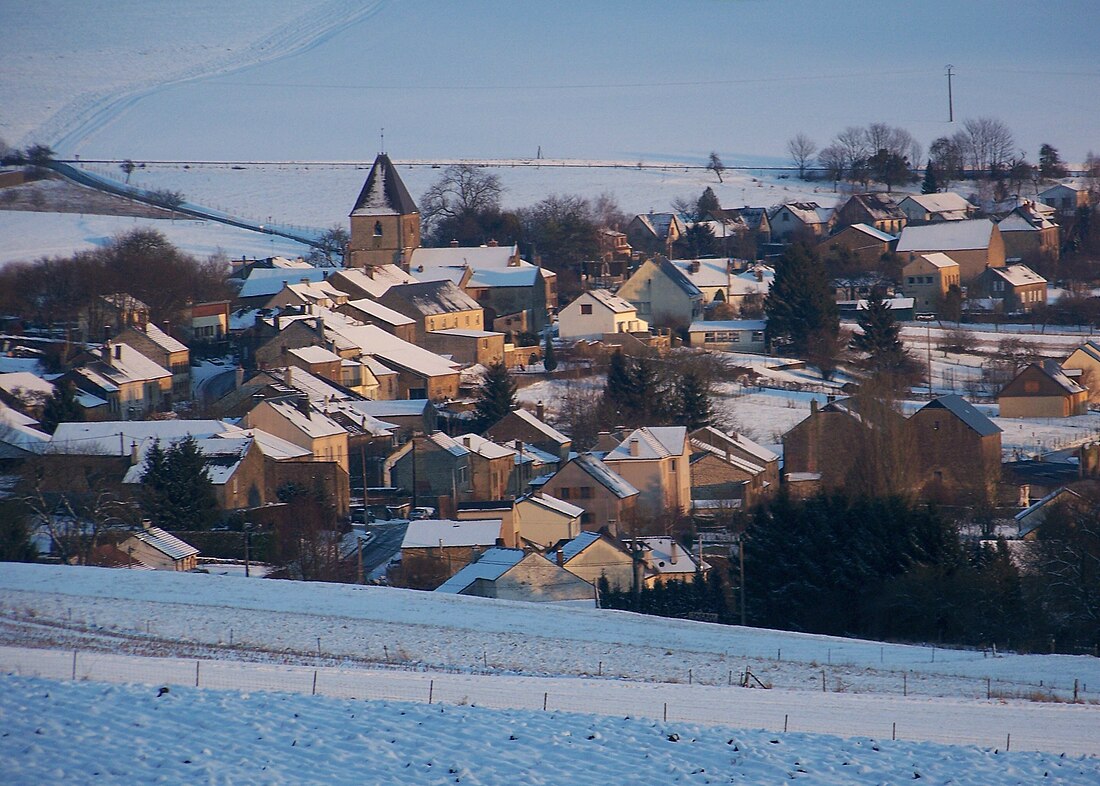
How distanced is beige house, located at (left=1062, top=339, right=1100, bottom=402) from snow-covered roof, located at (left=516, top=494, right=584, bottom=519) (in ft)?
58.8

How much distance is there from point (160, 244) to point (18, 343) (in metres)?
11.7

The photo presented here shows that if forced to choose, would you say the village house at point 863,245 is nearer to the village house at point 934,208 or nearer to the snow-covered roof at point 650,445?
the village house at point 934,208

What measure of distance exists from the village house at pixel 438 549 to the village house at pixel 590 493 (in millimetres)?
4054

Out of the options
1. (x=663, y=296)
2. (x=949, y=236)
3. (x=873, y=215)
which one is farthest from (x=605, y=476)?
(x=873, y=215)

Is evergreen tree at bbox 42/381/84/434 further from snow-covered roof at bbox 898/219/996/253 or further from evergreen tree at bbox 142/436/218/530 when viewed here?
snow-covered roof at bbox 898/219/996/253

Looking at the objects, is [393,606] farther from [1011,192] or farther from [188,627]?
[1011,192]

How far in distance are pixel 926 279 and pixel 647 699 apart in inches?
1725

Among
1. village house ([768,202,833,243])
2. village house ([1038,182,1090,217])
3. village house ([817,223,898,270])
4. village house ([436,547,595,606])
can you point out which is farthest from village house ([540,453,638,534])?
village house ([1038,182,1090,217])

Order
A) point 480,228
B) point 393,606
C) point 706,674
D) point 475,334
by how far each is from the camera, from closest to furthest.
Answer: point 706,674, point 393,606, point 475,334, point 480,228

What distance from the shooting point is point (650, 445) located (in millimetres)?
29656

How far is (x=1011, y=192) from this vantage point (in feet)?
267

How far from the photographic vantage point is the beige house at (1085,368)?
38.4 m

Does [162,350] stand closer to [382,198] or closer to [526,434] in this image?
[526,434]

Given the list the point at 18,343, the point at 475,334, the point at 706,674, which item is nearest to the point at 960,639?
the point at 706,674
